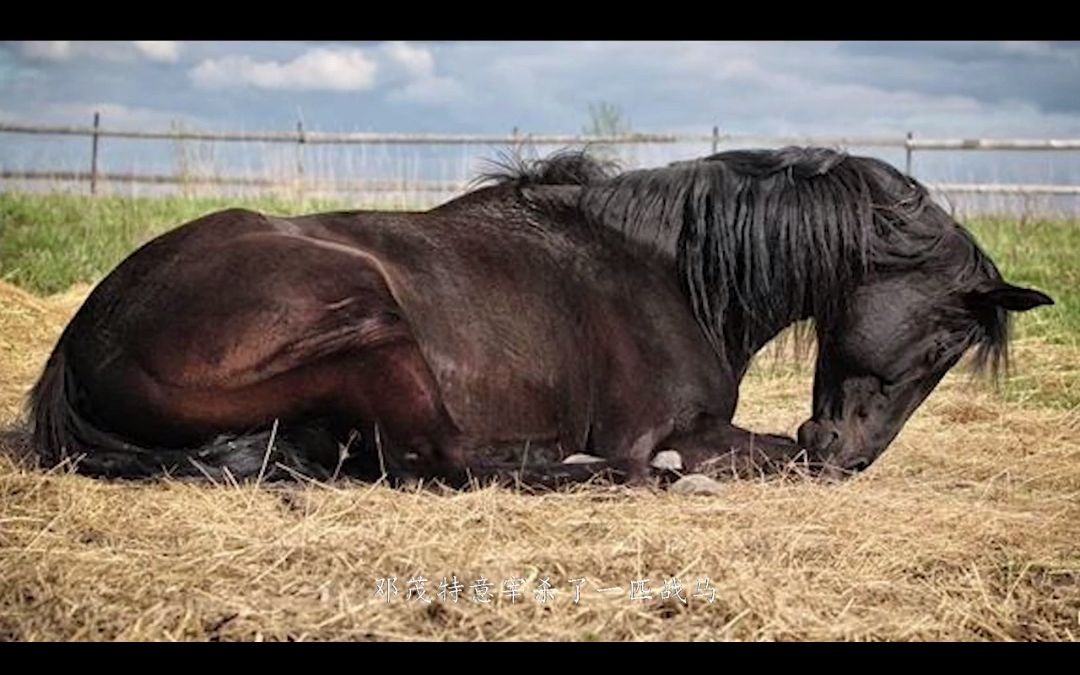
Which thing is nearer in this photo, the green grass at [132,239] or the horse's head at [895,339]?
the horse's head at [895,339]

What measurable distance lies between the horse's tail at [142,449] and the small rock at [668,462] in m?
1.18

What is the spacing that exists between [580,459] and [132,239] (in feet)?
33.9

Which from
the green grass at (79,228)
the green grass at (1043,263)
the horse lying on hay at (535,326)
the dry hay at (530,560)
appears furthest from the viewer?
the green grass at (79,228)

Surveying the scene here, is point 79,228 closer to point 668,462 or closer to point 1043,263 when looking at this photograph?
point 1043,263

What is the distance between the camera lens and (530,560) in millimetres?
3471

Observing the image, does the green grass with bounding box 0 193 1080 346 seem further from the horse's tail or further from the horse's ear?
the horse's tail

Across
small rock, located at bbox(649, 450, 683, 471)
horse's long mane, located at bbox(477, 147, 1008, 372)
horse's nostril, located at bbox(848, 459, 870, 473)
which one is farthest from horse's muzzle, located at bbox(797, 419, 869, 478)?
small rock, located at bbox(649, 450, 683, 471)

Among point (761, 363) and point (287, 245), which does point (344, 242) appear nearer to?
point (287, 245)

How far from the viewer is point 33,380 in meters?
7.45

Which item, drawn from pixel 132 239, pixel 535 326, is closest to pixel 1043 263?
pixel 535 326

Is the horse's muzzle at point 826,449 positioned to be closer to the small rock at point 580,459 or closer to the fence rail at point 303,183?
the small rock at point 580,459

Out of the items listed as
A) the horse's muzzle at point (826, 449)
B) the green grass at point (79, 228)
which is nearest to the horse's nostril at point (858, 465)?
the horse's muzzle at point (826, 449)

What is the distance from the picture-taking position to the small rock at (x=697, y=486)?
4.51 meters

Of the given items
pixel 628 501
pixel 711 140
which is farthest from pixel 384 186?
pixel 628 501
